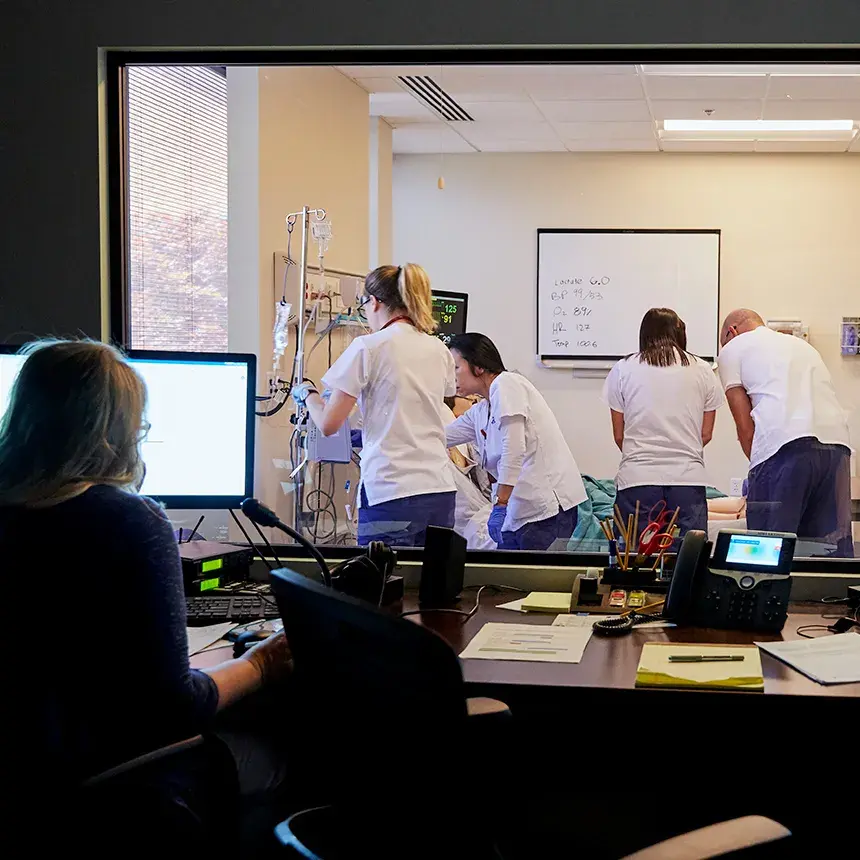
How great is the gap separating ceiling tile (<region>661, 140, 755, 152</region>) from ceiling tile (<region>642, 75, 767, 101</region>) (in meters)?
0.96

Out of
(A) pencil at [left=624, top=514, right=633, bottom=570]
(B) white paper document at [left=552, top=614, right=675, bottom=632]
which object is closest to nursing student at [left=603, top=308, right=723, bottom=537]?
(A) pencil at [left=624, top=514, right=633, bottom=570]

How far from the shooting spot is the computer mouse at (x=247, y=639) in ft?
5.96

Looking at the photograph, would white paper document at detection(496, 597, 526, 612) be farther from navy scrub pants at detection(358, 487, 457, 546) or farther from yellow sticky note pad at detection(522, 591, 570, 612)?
navy scrub pants at detection(358, 487, 457, 546)

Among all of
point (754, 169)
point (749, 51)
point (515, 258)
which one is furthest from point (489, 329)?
point (749, 51)

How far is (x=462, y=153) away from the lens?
6367mm

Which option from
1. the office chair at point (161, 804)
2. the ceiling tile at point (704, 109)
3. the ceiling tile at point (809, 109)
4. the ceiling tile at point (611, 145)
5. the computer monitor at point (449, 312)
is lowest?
the office chair at point (161, 804)

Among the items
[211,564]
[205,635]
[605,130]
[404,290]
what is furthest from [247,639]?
[605,130]

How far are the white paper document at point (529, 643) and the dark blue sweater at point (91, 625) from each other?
58cm

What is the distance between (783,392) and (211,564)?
→ 6.94ft

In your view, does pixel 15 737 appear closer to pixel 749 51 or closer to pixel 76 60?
pixel 76 60

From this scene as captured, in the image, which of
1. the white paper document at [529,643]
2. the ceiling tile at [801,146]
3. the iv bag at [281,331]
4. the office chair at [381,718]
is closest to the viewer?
the office chair at [381,718]

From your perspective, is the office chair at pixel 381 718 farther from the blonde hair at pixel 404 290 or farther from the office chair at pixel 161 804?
the blonde hair at pixel 404 290

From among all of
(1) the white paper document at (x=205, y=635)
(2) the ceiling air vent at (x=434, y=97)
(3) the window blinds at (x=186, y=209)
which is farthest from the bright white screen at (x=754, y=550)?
(2) the ceiling air vent at (x=434, y=97)

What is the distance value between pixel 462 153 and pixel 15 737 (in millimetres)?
5497
